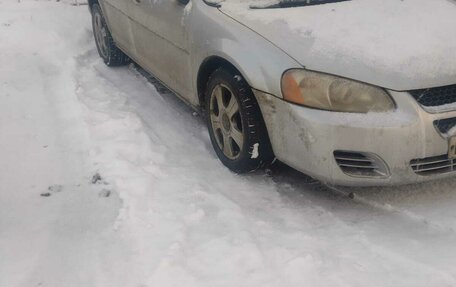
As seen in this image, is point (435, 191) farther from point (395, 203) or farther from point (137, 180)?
point (137, 180)

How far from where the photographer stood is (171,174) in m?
3.73

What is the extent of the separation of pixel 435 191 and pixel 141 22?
271 cm

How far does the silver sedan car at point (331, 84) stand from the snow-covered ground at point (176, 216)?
270 mm

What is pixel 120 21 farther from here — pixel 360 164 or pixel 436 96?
pixel 436 96

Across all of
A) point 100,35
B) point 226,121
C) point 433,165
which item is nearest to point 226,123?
point 226,121

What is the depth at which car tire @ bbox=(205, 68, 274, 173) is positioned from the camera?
3418 mm

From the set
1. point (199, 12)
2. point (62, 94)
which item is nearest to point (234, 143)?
point (199, 12)

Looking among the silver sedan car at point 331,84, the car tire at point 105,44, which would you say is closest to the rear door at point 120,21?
the car tire at point 105,44

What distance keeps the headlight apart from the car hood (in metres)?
0.05

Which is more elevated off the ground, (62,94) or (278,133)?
(278,133)

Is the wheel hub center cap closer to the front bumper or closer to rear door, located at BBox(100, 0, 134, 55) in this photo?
the front bumper

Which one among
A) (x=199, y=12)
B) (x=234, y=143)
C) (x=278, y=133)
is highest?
(x=199, y=12)

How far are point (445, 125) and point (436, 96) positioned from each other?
162mm

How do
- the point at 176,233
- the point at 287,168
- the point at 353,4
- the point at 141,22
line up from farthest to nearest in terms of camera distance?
1. the point at 141,22
2. the point at 287,168
3. the point at 353,4
4. the point at 176,233
